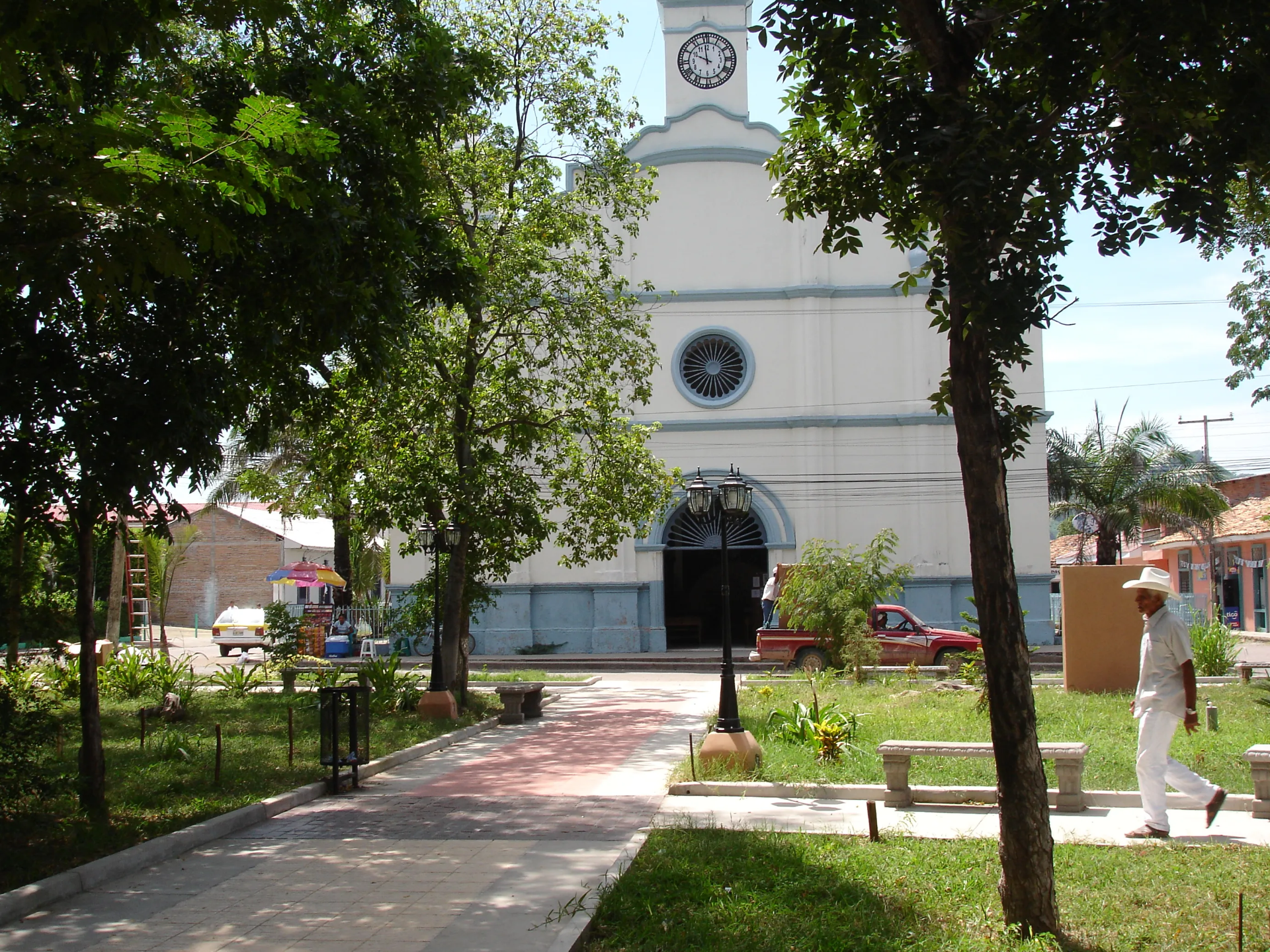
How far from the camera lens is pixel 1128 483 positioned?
3356 cm

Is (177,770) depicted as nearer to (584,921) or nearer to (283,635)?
(584,921)

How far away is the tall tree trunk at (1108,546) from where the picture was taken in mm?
33938

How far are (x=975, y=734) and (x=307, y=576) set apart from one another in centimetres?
3230

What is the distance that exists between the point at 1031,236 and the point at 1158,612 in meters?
3.85

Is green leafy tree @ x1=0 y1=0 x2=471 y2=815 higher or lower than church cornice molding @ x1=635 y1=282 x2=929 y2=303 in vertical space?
lower

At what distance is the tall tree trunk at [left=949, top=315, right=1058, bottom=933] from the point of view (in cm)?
518

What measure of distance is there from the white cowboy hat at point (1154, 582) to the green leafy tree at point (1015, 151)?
8.68 ft

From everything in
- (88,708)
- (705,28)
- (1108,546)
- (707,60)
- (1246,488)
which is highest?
(705,28)

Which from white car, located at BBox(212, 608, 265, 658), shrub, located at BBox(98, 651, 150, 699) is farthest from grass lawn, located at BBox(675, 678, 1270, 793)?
white car, located at BBox(212, 608, 265, 658)

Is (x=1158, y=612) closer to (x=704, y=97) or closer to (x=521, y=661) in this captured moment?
(x=521, y=661)

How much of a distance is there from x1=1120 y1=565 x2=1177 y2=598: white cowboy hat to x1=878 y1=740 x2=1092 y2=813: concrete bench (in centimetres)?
129

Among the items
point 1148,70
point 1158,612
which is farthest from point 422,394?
point 1148,70

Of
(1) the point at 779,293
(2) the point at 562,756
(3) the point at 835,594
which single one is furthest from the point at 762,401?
(2) the point at 562,756

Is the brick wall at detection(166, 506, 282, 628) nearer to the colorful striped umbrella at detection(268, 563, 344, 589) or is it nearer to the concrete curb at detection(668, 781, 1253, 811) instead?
the colorful striped umbrella at detection(268, 563, 344, 589)
